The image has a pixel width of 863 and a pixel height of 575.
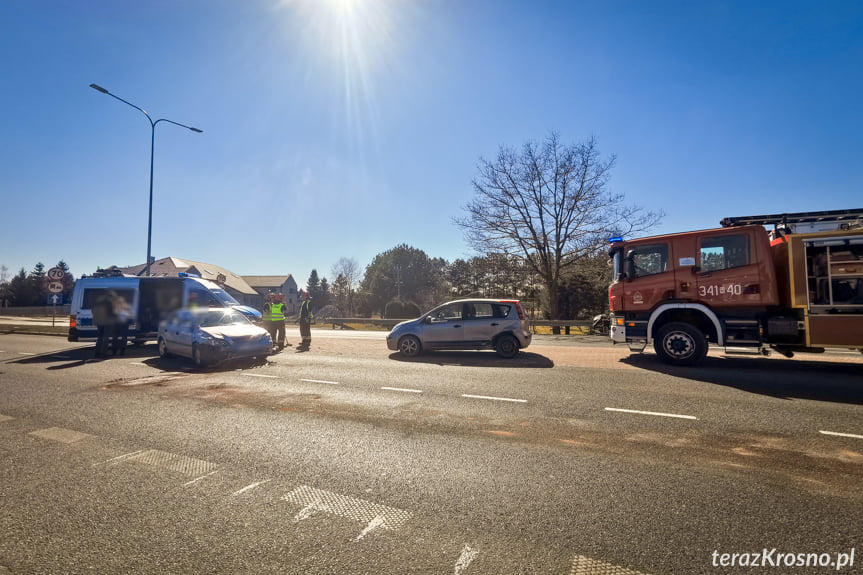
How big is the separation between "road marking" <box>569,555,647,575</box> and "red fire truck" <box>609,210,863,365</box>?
26.2 feet

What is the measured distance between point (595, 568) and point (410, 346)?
9117mm

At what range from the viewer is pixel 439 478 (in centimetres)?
351

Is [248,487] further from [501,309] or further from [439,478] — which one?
[501,309]

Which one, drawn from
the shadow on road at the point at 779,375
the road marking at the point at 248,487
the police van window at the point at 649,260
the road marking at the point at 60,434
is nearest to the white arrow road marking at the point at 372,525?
the road marking at the point at 248,487

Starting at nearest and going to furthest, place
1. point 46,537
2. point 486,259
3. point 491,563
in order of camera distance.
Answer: point 491,563, point 46,537, point 486,259

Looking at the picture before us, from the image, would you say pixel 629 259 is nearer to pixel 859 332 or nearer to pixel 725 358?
pixel 725 358

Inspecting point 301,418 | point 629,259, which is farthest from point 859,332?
point 301,418

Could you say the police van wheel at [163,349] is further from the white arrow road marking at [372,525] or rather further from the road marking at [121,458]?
the white arrow road marking at [372,525]

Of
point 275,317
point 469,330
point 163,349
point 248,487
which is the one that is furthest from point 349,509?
point 275,317

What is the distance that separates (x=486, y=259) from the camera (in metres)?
27.5

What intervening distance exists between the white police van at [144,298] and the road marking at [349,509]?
11.8m

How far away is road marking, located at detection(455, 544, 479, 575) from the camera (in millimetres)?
2303

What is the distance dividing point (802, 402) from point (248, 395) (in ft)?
27.4

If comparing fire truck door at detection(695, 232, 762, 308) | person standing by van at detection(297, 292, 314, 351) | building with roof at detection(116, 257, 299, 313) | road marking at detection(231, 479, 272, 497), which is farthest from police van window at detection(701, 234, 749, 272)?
building with roof at detection(116, 257, 299, 313)
